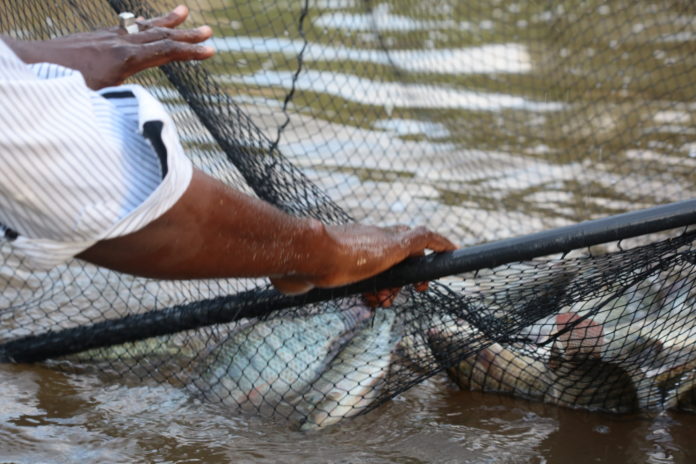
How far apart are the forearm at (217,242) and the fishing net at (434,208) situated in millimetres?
610

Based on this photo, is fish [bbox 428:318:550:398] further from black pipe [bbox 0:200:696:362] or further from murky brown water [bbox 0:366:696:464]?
black pipe [bbox 0:200:696:362]

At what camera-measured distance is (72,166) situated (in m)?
1.57

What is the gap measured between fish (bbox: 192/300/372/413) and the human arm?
0.92 meters

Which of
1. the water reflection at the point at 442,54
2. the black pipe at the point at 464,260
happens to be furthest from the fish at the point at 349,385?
the water reflection at the point at 442,54

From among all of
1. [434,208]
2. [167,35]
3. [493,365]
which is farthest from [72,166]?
[434,208]

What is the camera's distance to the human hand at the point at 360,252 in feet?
7.14

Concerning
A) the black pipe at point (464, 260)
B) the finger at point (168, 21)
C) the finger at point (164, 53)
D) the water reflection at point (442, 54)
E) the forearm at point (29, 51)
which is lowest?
the black pipe at point (464, 260)

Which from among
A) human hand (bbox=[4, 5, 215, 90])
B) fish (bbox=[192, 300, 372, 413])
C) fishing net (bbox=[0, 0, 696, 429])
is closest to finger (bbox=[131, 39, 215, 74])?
human hand (bbox=[4, 5, 215, 90])

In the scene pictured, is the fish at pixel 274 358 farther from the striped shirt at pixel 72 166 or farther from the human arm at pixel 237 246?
the striped shirt at pixel 72 166

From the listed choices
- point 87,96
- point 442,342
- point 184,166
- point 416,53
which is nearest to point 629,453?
point 442,342

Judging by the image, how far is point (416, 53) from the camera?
19.2 ft

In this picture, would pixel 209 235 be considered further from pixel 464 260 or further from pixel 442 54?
pixel 442 54

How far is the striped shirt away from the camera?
1531mm

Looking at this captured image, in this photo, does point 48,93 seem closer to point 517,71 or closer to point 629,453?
point 629,453
